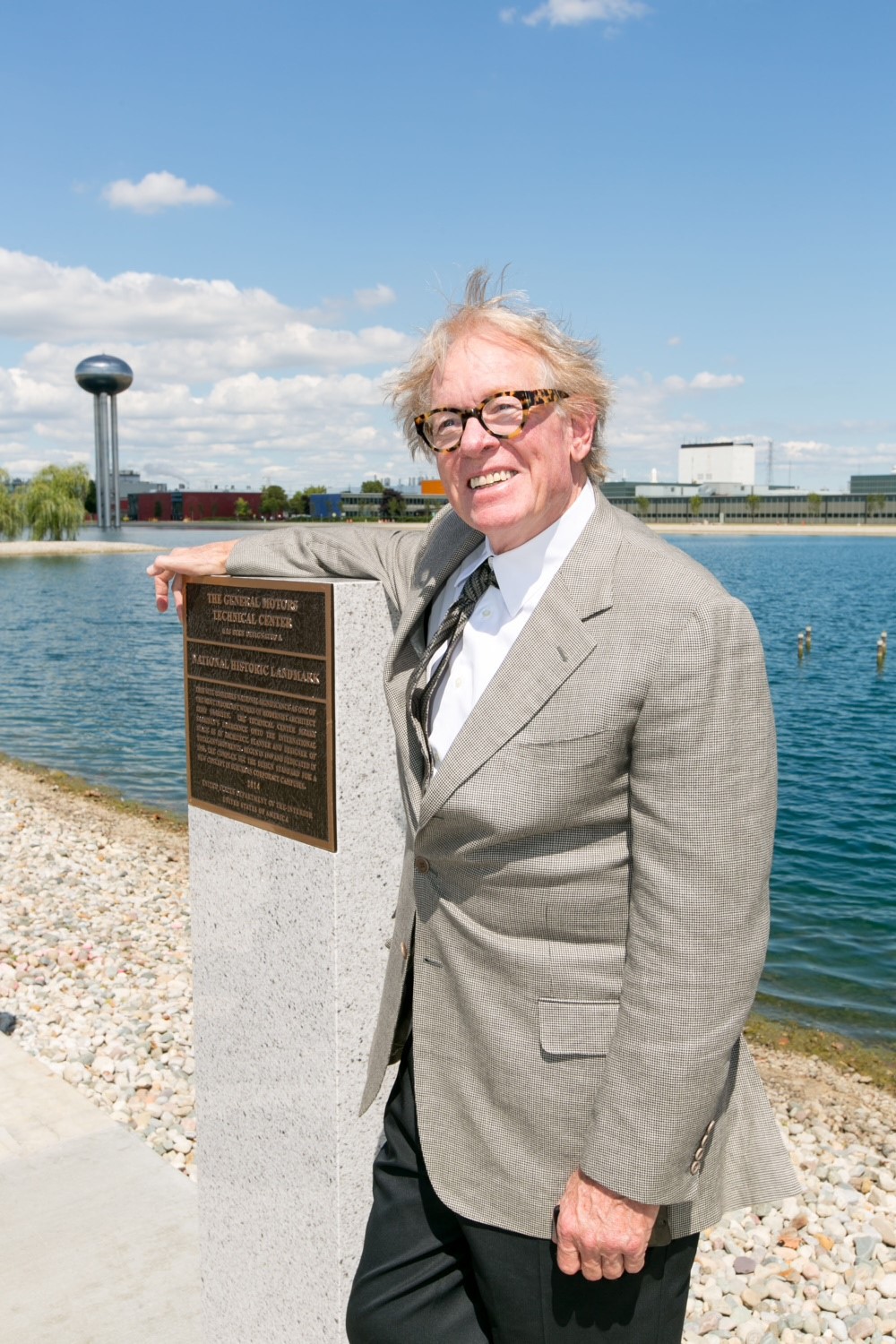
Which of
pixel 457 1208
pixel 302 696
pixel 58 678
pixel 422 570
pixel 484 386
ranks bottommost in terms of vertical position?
pixel 58 678

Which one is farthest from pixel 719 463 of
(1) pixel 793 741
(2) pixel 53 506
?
(1) pixel 793 741

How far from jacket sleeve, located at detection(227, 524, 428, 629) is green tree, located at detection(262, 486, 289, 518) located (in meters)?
132

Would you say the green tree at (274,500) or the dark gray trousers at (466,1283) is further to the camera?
the green tree at (274,500)

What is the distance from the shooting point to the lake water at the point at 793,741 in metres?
9.19

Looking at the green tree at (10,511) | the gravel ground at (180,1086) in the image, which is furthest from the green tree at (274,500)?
the gravel ground at (180,1086)

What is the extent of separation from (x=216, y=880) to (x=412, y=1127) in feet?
3.98

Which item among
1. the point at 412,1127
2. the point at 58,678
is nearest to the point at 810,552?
the point at 58,678

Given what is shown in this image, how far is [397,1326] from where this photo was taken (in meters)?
2.25

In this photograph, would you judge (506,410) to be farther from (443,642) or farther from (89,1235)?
(89,1235)

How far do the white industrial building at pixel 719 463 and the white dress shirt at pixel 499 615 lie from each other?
526 ft

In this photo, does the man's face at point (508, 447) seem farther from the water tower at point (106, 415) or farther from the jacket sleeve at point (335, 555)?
the water tower at point (106, 415)

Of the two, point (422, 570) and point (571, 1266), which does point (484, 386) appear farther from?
point (571, 1266)

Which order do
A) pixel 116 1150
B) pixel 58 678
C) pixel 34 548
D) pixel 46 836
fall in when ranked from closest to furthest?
pixel 116 1150, pixel 46 836, pixel 58 678, pixel 34 548

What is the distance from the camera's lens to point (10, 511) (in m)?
79.2
